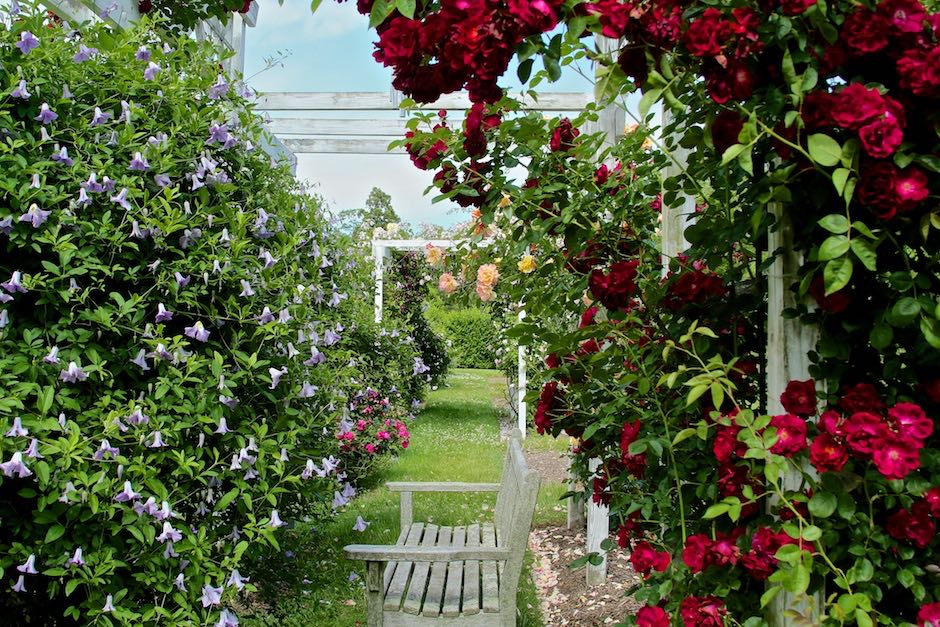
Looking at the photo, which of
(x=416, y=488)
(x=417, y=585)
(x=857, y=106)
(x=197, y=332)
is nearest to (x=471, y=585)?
(x=417, y=585)

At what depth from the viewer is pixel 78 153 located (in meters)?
2.25

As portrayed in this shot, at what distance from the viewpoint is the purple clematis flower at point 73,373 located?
2.09 meters

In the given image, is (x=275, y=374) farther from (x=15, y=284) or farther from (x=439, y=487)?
(x=439, y=487)

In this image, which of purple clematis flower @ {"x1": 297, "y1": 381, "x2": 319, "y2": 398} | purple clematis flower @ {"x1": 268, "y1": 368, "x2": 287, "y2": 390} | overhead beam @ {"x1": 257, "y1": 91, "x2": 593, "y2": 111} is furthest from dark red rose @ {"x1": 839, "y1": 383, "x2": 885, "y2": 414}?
overhead beam @ {"x1": 257, "y1": 91, "x2": 593, "y2": 111}

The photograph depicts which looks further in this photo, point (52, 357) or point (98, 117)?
point (98, 117)

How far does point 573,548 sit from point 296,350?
9.22 ft

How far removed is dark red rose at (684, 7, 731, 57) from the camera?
3.66ft

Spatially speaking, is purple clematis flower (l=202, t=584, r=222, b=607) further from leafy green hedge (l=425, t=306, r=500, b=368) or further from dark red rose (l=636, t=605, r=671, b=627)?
leafy green hedge (l=425, t=306, r=500, b=368)

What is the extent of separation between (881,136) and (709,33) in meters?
0.28

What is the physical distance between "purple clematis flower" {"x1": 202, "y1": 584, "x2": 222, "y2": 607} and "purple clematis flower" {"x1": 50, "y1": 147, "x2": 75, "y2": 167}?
1280mm

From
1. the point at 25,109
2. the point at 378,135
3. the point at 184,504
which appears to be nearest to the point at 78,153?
the point at 25,109

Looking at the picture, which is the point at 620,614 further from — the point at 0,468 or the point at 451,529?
the point at 0,468

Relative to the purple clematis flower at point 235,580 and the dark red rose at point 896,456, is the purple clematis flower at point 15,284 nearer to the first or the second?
the purple clematis flower at point 235,580

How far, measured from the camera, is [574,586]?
13.5 ft
